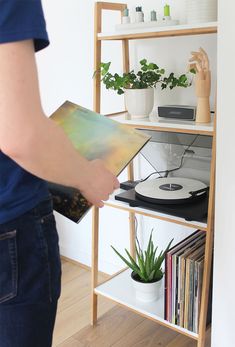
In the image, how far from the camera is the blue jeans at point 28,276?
0.77 metres

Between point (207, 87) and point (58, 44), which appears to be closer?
point (207, 87)

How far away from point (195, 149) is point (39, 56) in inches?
44.6

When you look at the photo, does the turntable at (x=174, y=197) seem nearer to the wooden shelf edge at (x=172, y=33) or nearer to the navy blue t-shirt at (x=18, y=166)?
the wooden shelf edge at (x=172, y=33)

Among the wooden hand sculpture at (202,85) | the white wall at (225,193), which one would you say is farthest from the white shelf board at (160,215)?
the wooden hand sculpture at (202,85)

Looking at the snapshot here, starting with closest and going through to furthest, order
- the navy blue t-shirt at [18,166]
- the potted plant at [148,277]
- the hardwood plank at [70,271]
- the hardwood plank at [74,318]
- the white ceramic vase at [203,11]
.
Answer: the navy blue t-shirt at [18,166] → the white ceramic vase at [203,11] → the potted plant at [148,277] → the hardwood plank at [74,318] → the hardwood plank at [70,271]

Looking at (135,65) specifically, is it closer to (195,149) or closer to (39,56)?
(195,149)

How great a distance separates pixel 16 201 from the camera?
2.47 ft

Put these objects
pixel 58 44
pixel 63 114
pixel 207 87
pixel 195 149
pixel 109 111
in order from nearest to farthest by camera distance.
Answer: pixel 63 114 < pixel 207 87 < pixel 195 149 < pixel 109 111 < pixel 58 44

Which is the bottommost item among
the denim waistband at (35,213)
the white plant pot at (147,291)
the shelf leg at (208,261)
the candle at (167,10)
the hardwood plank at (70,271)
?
the hardwood plank at (70,271)

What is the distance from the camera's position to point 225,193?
128cm

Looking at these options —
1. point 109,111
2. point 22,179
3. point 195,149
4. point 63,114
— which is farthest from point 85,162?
point 109,111

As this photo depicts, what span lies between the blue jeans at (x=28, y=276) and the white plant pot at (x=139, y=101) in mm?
844

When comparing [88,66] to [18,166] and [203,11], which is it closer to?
[203,11]

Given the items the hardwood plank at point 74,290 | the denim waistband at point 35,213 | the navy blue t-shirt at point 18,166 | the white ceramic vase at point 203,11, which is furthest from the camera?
the hardwood plank at point 74,290
